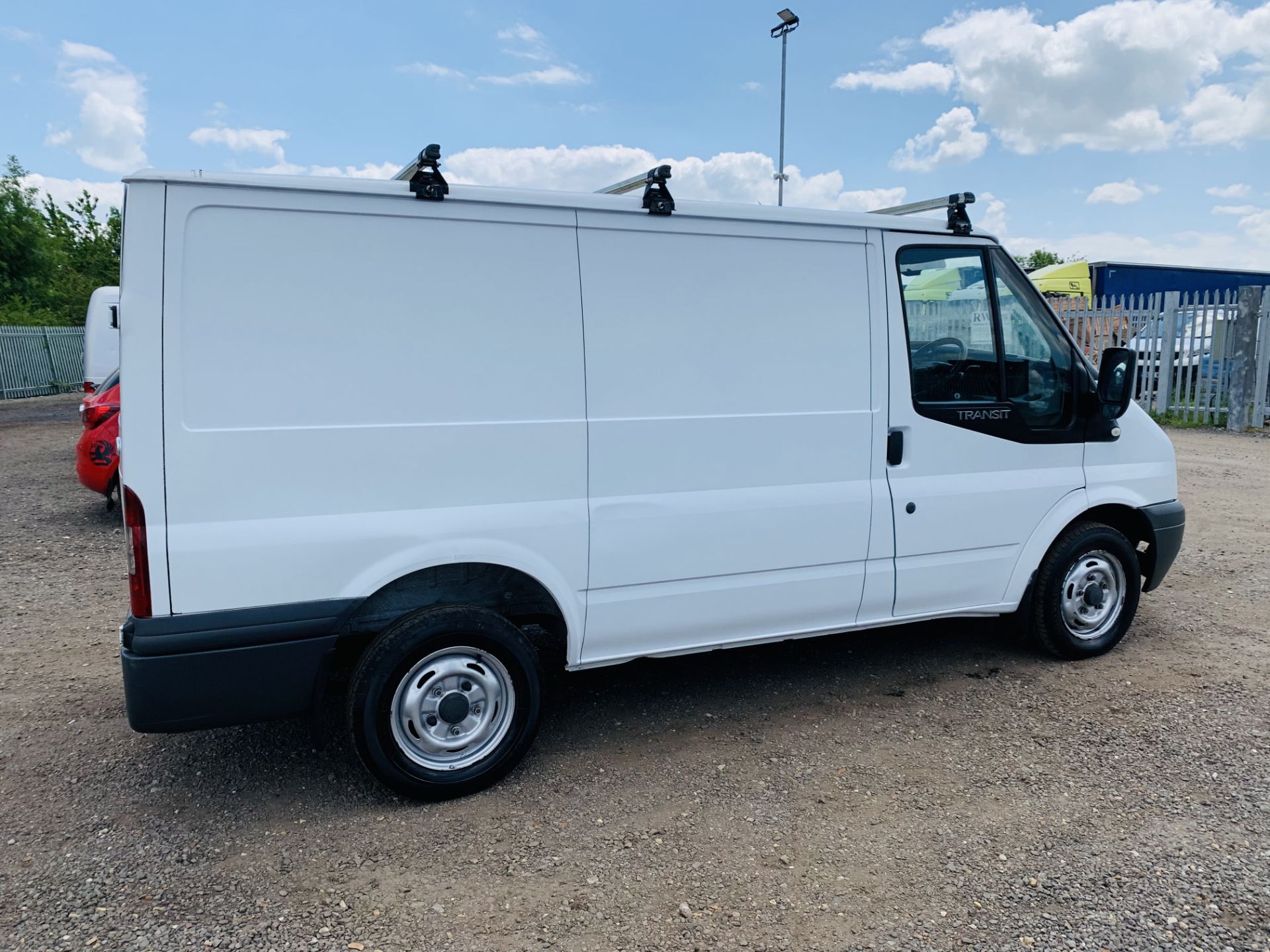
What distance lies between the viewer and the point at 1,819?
3.49 meters

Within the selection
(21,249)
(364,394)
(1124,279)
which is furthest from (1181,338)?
(21,249)

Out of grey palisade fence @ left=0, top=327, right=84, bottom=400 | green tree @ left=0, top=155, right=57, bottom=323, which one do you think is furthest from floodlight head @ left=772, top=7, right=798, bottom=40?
green tree @ left=0, top=155, right=57, bottom=323

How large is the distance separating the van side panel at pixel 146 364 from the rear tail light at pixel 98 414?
Answer: 20.2ft

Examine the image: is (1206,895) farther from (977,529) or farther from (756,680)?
(756,680)

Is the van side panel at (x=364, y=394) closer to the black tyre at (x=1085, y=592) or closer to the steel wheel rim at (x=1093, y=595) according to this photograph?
the black tyre at (x=1085, y=592)

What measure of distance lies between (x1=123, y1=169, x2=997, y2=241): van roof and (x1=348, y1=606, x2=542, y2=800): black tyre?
158cm

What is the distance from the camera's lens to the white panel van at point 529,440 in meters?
3.18

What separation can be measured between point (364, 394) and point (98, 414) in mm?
6506

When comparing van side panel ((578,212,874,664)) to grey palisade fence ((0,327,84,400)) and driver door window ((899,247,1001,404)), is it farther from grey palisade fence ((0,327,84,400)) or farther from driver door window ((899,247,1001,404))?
grey palisade fence ((0,327,84,400))

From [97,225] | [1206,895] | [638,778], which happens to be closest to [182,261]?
[638,778]

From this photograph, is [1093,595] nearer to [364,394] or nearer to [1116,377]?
[1116,377]

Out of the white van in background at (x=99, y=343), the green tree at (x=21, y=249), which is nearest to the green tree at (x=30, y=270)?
the green tree at (x=21, y=249)

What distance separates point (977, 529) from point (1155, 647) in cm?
162

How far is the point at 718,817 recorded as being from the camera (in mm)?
3475
